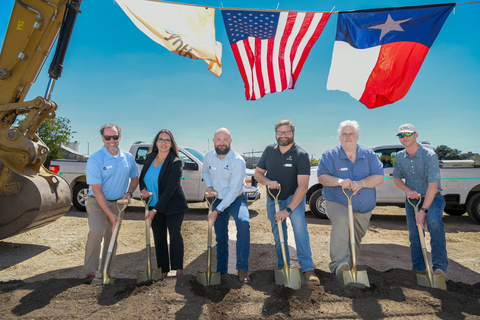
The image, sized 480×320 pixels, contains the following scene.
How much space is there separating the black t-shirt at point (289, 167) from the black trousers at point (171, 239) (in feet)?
4.83

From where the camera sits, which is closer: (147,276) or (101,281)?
(101,281)

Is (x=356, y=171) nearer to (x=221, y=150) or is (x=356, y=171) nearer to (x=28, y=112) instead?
(x=221, y=150)

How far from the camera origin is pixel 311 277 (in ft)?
11.5

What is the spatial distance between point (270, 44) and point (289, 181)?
10.1 feet

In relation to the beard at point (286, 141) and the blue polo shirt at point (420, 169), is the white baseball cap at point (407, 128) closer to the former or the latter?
the blue polo shirt at point (420, 169)

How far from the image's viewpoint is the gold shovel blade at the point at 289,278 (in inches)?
130

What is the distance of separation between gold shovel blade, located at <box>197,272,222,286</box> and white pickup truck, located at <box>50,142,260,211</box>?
5003mm

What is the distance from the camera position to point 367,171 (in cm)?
378

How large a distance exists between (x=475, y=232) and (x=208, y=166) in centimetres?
729

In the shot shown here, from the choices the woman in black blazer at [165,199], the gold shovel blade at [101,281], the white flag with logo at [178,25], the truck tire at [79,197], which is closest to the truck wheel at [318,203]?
the white flag with logo at [178,25]

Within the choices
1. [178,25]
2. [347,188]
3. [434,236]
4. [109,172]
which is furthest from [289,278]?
[178,25]

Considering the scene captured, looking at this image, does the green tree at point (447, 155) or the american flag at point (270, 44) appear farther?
the green tree at point (447, 155)

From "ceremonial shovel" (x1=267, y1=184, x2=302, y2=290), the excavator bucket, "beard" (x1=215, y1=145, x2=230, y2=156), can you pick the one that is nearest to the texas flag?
"beard" (x1=215, y1=145, x2=230, y2=156)

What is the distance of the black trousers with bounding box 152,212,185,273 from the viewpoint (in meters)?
3.76
